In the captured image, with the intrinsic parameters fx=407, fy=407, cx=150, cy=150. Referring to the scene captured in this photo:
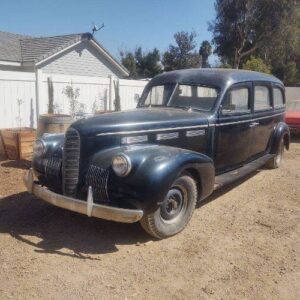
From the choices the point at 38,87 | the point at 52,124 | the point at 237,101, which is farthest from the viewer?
the point at 38,87

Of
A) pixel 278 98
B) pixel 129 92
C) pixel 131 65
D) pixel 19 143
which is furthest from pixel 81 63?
pixel 131 65

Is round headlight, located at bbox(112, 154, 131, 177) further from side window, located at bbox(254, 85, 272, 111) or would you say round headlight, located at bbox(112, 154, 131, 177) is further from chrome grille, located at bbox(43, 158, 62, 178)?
side window, located at bbox(254, 85, 272, 111)

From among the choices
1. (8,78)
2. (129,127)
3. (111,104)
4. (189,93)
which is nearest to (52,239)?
(129,127)

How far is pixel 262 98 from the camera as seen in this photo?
24.1ft

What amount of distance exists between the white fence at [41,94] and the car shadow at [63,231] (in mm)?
4007

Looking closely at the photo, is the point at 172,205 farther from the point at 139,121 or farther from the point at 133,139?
the point at 139,121

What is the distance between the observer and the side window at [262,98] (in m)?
6.99

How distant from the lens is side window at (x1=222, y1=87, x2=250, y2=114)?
6.05 metres

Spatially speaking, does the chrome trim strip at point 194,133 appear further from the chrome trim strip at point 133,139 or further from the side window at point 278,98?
the side window at point 278,98

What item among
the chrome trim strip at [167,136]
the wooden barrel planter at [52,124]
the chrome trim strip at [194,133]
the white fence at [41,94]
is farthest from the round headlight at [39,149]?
the white fence at [41,94]

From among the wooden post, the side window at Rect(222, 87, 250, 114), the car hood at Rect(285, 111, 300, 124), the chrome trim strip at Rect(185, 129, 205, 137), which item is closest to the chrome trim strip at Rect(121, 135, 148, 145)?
the chrome trim strip at Rect(185, 129, 205, 137)

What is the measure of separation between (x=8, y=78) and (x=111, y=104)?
358 centimetres

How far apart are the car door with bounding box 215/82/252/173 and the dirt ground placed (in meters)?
0.70

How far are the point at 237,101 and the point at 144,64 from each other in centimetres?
3456
